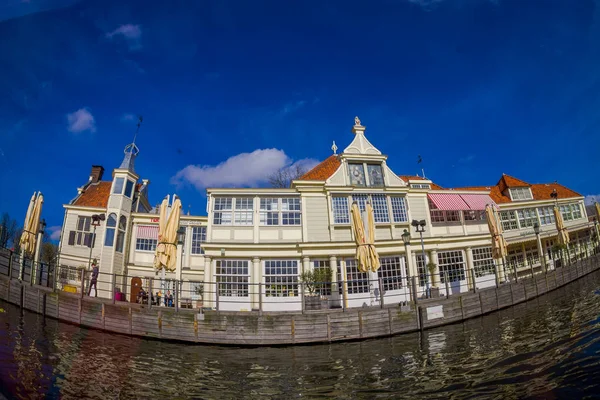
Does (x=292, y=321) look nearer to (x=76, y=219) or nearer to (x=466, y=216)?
(x=466, y=216)

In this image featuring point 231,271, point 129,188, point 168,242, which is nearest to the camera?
point 168,242

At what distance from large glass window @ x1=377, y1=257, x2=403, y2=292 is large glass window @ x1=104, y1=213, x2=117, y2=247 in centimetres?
2118

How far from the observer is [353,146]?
2244 centimetres

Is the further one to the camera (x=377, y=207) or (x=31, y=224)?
(x=377, y=207)

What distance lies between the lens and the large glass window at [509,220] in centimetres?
3049

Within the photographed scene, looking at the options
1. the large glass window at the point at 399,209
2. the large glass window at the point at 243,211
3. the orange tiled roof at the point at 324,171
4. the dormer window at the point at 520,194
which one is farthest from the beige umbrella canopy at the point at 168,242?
the dormer window at the point at 520,194

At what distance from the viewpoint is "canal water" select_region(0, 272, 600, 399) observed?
18.5ft

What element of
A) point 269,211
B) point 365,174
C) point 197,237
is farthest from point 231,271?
point 365,174

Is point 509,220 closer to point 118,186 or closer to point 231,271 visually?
point 231,271

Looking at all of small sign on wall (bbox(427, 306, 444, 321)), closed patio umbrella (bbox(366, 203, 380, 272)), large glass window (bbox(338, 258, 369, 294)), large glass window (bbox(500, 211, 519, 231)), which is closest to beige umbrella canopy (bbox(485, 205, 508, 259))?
small sign on wall (bbox(427, 306, 444, 321))

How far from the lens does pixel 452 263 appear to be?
21.6 m

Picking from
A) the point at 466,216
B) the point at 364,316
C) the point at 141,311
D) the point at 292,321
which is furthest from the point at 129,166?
the point at 466,216

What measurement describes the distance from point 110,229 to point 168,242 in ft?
46.2

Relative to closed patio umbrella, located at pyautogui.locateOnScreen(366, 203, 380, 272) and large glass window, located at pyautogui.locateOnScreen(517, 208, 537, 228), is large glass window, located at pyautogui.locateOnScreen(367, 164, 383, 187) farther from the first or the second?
large glass window, located at pyautogui.locateOnScreen(517, 208, 537, 228)
